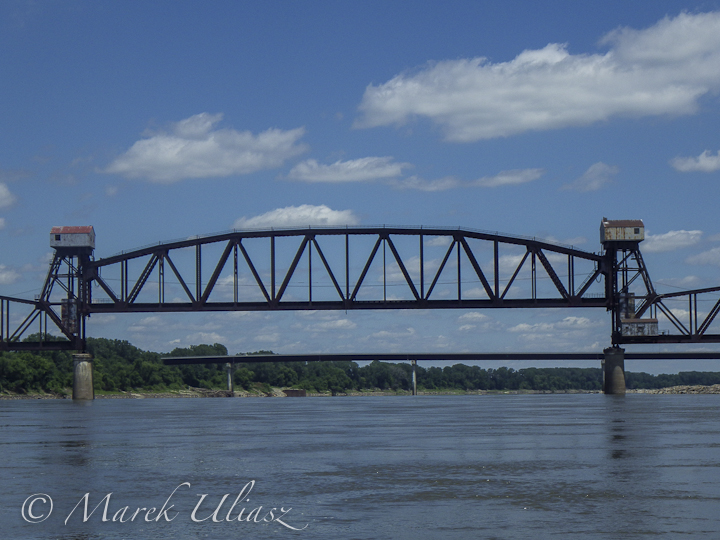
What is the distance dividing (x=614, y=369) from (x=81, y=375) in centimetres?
7834

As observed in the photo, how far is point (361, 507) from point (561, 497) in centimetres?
477

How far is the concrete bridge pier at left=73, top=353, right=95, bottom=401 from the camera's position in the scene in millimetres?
131375

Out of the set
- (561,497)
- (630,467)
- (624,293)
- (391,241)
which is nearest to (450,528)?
(561,497)

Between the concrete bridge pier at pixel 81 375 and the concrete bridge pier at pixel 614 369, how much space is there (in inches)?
2969

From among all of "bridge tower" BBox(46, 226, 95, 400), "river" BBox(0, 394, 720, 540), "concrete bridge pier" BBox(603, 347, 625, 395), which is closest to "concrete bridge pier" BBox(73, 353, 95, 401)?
"bridge tower" BBox(46, 226, 95, 400)

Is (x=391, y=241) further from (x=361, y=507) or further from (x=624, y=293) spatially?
(x=361, y=507)

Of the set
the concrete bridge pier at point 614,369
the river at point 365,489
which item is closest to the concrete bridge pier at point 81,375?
the concrete bridge pier at point 614,369

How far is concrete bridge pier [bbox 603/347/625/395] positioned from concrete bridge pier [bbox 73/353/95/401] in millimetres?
75413

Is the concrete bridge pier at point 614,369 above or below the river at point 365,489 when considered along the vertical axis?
below

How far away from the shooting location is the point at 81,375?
5202 inches

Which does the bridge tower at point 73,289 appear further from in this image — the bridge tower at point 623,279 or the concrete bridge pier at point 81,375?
the bridge tower at point 623,279

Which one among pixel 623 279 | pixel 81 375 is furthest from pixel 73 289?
pixel 623 279

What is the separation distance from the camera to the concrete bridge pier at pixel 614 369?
131m

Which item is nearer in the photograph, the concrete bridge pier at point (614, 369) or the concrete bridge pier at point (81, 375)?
the concrete bridge pier at point (614, 369)
